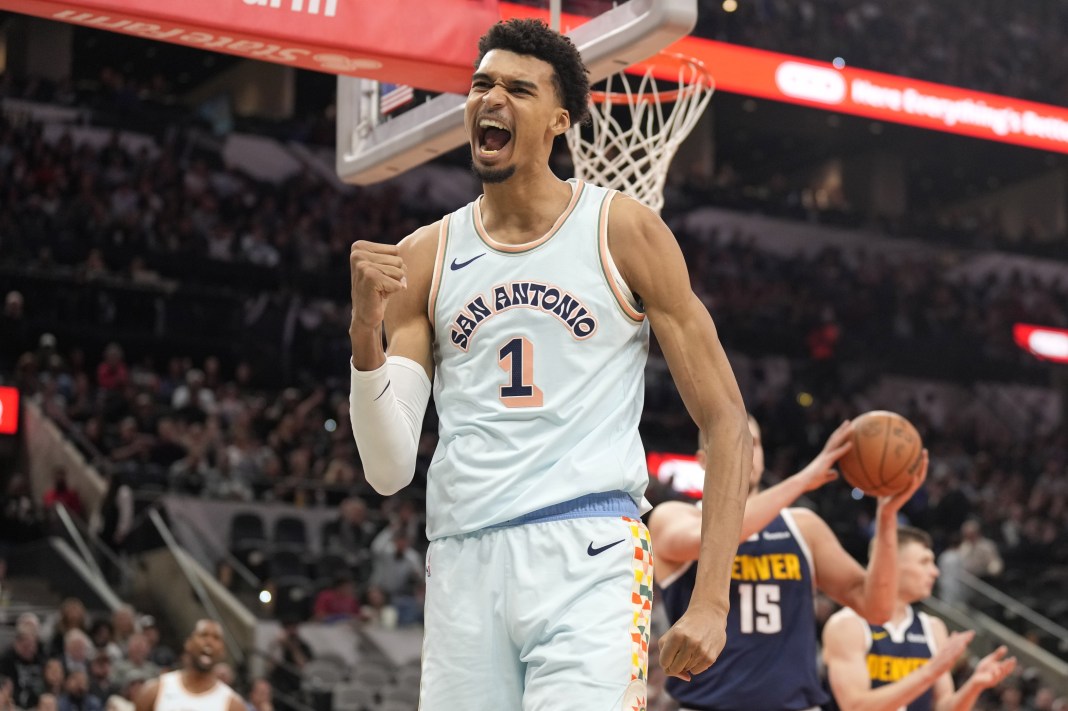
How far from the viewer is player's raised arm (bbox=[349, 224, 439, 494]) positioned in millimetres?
2820

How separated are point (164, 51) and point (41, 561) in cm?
1351

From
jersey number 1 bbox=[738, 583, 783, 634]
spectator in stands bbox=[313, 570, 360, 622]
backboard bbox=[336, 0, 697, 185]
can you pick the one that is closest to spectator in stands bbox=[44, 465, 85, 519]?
spectator in stands bbox=[313, 570, 360, 622]

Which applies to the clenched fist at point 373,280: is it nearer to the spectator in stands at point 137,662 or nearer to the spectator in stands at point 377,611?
the spectator in stands at point 137,662

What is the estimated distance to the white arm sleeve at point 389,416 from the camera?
9.60ft

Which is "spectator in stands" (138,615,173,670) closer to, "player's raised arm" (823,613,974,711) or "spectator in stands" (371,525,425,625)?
"spectator in stands" (371,525,425,625)

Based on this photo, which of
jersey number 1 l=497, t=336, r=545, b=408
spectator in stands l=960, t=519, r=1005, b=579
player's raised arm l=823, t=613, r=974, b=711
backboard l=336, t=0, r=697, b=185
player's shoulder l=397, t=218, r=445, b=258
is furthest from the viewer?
spectator in stands l=960, t=519, r=1005, b=579

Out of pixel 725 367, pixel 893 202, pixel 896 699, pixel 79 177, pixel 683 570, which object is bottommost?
pixel 896 699

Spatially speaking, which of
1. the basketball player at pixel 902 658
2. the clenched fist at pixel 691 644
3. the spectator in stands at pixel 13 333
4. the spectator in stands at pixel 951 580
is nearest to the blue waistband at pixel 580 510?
the clenched fist at pixel 691 644

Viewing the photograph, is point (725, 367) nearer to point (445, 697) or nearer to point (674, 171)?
point (445, 697)

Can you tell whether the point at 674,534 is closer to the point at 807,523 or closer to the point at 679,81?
the point at 807,523

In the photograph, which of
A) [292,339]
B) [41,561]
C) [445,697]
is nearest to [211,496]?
[41,561]

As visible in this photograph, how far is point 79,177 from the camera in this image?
18328 millimetres

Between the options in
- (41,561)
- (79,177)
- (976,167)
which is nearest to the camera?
(41,561)

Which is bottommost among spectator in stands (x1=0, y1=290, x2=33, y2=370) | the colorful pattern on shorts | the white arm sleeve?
the colorful pattern on shorts
